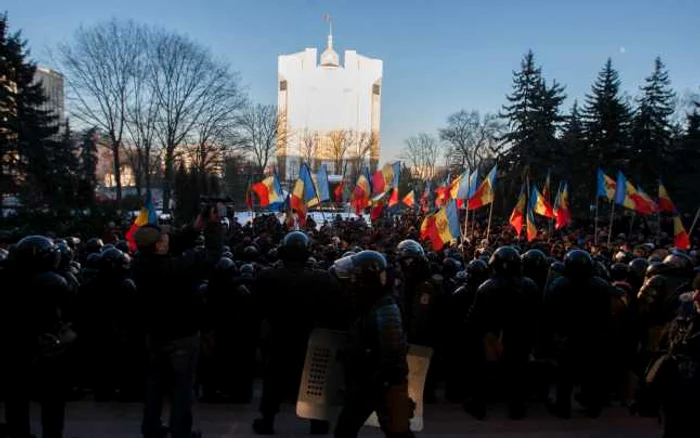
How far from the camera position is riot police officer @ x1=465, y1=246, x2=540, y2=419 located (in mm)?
6031

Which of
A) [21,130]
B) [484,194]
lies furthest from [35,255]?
[21,130]

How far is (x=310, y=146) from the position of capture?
80.5 meters

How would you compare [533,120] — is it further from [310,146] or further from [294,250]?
[310,146]

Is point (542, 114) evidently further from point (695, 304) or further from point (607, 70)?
point (695, 304)

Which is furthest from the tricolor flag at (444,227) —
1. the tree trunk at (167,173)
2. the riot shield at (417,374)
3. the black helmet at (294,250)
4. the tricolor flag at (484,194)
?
the tree trunk at (167,173)

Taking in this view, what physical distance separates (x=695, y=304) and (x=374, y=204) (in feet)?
65.4

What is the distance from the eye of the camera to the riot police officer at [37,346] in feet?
14.8

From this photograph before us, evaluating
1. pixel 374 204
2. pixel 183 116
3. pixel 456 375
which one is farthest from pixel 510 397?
pixel 183 116

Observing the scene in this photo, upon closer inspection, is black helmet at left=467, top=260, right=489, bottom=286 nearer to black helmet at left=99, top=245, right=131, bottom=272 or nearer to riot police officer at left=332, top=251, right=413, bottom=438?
riot police officer at left=332, top=251, right=413, bottom=438

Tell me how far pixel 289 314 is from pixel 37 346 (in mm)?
1998

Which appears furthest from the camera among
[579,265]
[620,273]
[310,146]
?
[310,146]

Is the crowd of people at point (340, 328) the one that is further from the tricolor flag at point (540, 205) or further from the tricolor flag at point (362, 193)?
the tricolor flag at point (362, 193)

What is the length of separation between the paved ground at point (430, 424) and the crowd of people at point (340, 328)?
17 centimetres

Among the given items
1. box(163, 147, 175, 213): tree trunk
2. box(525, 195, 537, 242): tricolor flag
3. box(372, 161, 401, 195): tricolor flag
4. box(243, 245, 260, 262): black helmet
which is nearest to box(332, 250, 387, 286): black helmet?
box(243, 245, 260, 262): black helmet
